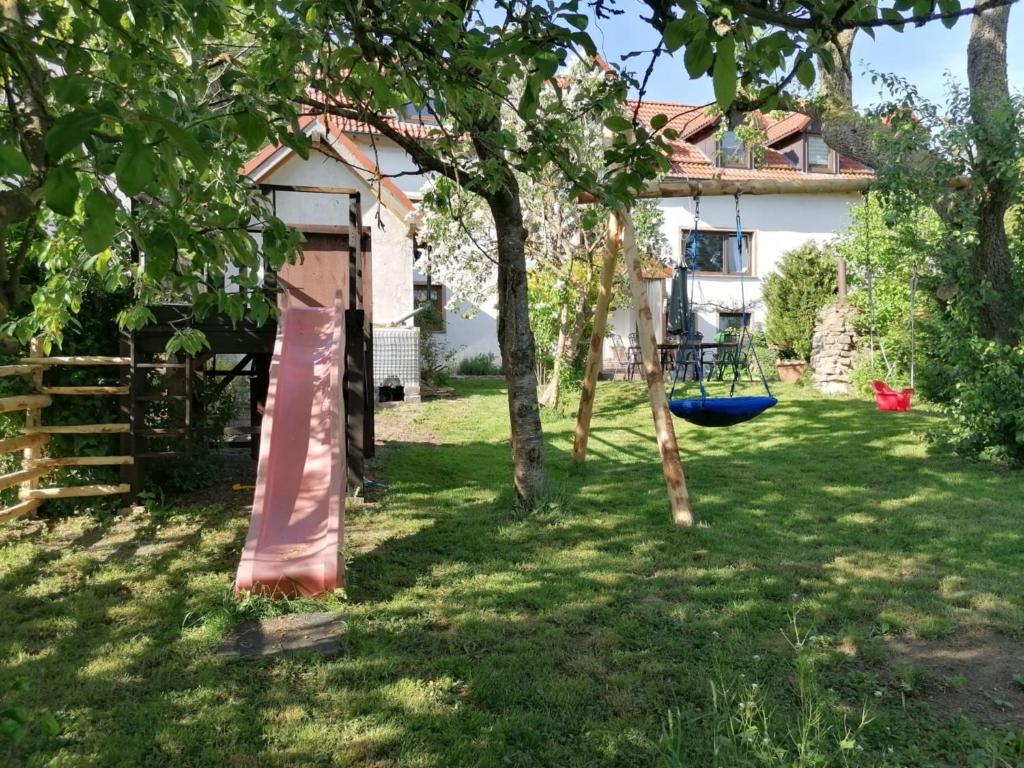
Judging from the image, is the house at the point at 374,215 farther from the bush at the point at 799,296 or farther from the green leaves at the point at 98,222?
the green leaves at the point at 98,222

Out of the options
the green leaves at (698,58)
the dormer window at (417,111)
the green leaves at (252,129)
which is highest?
the dormer window at (417,111)

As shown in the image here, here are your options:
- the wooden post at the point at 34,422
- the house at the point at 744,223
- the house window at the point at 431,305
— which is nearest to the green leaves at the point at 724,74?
the wooden post at the point at 34,422

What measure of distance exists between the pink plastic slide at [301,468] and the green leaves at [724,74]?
3.86 meters

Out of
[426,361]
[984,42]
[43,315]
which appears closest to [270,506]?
[43,315]

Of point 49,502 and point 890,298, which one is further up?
point 890,298

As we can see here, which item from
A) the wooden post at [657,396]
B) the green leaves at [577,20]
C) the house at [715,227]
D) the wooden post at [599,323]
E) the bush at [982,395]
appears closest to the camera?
the green leaves at [577,20]

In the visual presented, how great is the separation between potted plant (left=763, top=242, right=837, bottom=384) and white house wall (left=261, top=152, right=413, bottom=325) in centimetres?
893

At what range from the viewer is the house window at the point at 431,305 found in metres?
19.8

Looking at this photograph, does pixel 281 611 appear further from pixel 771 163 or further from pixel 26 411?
pixel 771 163

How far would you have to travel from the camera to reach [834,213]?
76.3 ft

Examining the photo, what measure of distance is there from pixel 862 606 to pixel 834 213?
21.5m

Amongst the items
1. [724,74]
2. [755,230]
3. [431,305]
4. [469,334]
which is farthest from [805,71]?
[755,230]

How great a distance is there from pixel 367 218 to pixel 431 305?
4.75 m

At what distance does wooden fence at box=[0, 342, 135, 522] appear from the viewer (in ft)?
20.7
